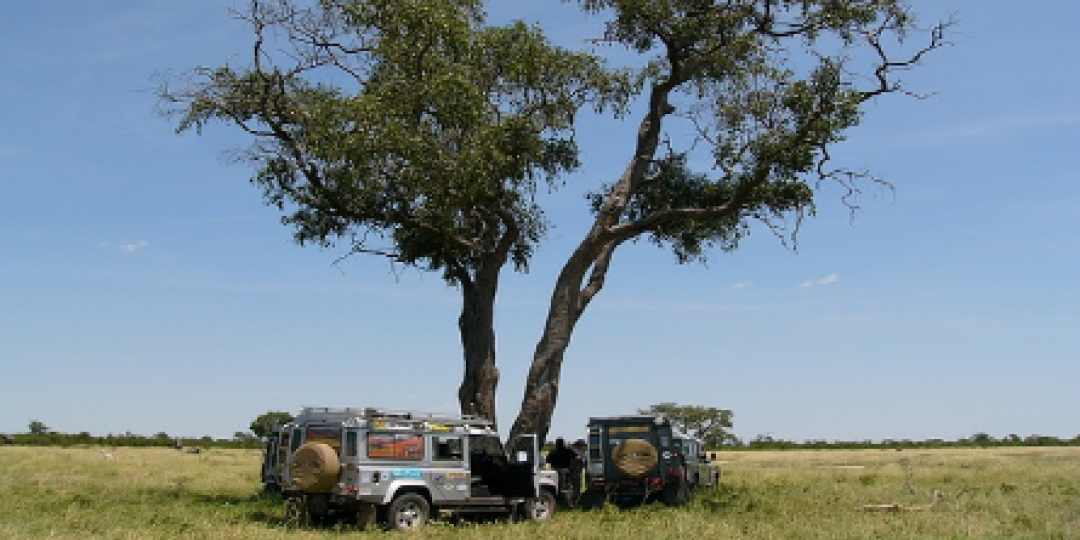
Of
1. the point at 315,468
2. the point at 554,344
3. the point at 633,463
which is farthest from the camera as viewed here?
the point at 554,344

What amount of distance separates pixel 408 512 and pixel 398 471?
2.41ft

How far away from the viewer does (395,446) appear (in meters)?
18.8

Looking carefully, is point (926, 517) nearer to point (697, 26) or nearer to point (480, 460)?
point (480, 460)

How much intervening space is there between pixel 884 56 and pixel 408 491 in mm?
15431

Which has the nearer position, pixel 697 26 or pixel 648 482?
pixel 648 482

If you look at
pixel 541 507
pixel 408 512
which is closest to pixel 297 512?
pixel 408 512

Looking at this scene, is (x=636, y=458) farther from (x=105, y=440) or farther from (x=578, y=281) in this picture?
(x=105, y=440)

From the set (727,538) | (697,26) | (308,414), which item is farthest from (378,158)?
(727,538)

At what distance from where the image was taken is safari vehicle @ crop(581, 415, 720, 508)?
80.8ft

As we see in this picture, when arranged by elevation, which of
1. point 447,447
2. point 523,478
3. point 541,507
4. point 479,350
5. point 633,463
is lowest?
point 541,507

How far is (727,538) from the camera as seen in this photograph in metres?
16.5

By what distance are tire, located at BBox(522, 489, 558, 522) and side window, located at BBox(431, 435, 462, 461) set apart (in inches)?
78.5

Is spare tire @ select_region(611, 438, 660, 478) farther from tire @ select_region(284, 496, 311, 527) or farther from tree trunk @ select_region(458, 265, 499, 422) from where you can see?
tire @ select_region(284, 496, 311, 527)

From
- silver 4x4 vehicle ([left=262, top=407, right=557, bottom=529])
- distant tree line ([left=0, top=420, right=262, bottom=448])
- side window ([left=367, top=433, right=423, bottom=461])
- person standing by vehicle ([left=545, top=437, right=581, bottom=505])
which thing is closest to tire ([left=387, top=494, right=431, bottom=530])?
silver 4x4 vehicle ([left=262, top=407, right=557, bottom=529])
